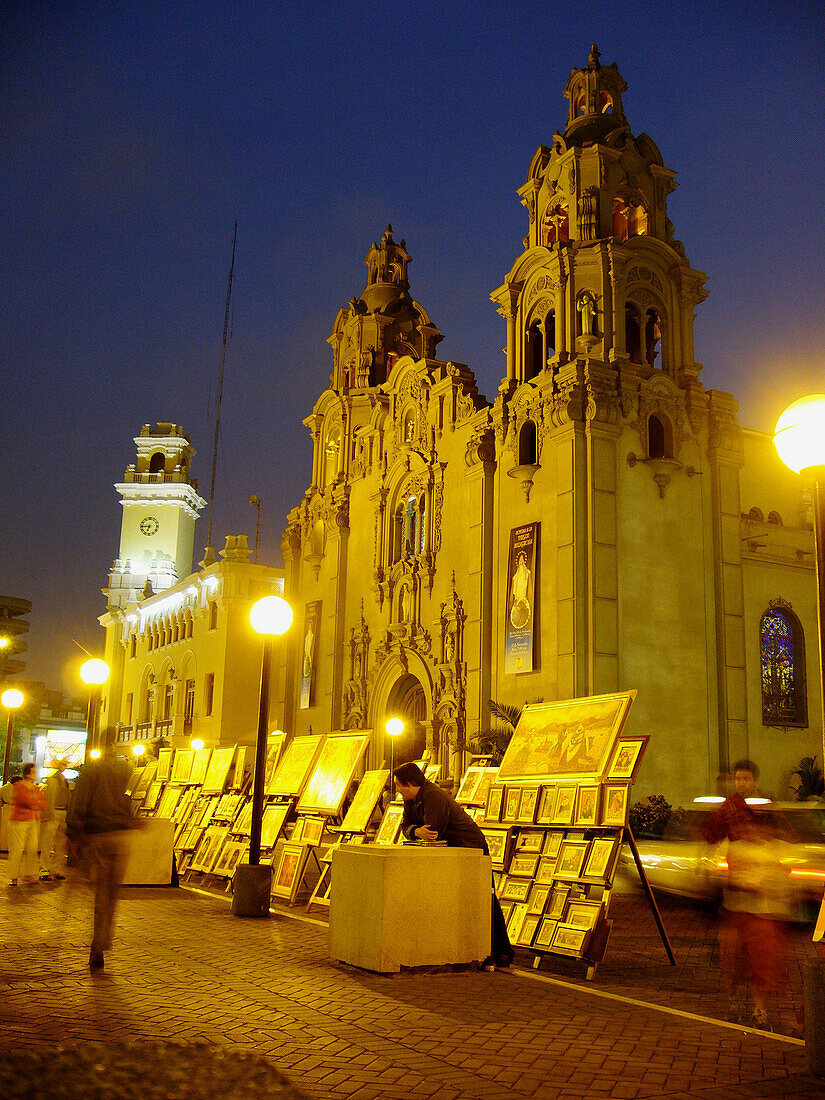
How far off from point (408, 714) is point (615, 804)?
26.1 m

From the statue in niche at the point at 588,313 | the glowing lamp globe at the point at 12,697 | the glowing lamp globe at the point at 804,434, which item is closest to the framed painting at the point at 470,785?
the glowing lamp globe at the point at 804,434

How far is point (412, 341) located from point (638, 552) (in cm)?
1971

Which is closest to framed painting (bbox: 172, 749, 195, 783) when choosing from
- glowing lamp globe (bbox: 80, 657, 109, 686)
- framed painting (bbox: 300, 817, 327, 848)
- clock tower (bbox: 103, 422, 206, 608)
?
glowing lamp globe (bbox: 80, 657, 109, 686)

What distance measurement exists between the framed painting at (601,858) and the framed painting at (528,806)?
1.11 m

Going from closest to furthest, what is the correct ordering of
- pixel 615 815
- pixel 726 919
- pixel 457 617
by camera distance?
pixel 726 919 → pixel 615 815 → pixel 457 617

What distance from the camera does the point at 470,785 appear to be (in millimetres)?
15695

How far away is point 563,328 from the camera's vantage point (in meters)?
31.5

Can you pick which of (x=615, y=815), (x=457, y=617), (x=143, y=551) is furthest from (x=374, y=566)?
(x=143, y=551)

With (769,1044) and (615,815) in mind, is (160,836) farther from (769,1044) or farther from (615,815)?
(769,1044)

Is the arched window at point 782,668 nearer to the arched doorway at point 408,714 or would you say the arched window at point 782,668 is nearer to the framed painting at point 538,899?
the arched doorway at point 408,714

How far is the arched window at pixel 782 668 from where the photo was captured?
31219 millimetres

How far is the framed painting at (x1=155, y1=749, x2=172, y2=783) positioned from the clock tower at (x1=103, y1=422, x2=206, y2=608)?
166ft

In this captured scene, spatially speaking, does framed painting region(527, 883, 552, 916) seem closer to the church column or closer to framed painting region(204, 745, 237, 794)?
framed painting region(204, 745, 237, 794)

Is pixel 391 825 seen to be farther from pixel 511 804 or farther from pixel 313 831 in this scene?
pixel 511 804
